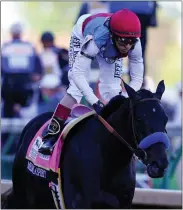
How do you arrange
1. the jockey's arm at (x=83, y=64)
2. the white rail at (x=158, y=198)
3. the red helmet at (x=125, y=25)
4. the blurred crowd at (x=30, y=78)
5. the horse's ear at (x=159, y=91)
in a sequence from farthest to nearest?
the blurred crowd at (x=30, y=78) → the white rail at (x=158, y=198) → the jockey's arm at (x=83, y=64) → the red helmet at (x=125, y=25) → the horse's ear at (x=159, y=91)

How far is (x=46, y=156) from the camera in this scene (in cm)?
545

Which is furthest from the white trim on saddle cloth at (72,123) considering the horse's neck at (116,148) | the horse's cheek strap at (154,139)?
the horse's cheek strap at (154,139)

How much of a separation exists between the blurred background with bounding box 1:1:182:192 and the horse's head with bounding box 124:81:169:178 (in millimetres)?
2671

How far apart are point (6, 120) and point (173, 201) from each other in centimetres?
349

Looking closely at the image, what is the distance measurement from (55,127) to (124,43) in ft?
2.72

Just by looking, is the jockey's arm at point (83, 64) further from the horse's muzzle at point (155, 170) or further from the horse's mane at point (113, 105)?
the horse's muzzle at point (155, 170)

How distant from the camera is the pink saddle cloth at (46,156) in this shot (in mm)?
5273

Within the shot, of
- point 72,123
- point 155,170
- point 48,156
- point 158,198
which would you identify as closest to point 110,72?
point 72,123

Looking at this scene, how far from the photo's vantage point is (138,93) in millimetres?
4914

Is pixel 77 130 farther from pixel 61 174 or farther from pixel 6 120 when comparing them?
pixel 6 120

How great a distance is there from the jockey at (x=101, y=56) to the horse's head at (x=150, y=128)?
39 centimetres

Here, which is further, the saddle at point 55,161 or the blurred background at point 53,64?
the blurred background at point 53,64

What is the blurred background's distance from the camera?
352 inches

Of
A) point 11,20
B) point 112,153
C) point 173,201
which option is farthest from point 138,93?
point 11,20
